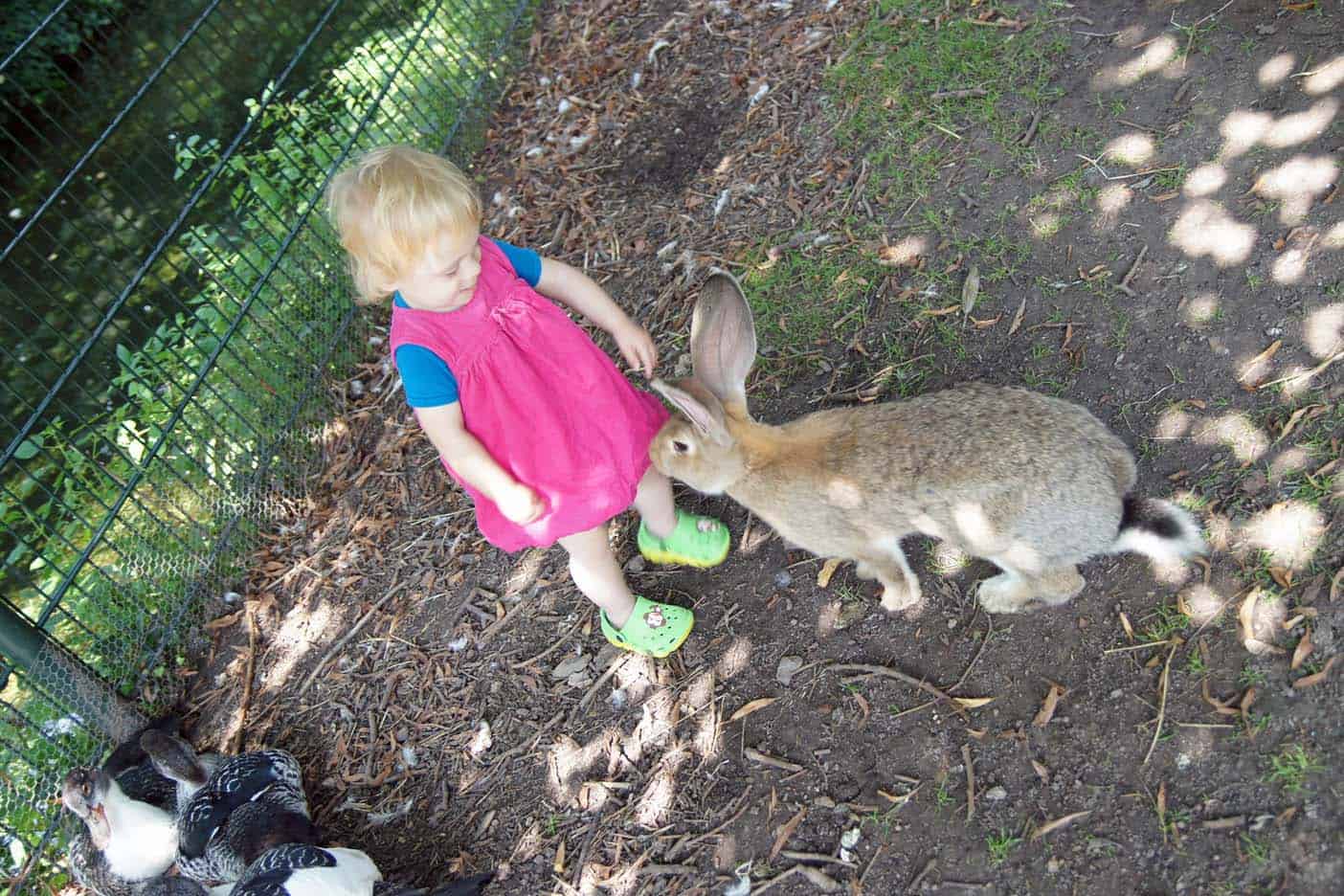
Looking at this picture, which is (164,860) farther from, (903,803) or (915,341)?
(915,341)

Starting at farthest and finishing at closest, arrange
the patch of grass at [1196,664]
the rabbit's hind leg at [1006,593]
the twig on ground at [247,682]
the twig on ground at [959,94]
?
the twig on ground at [959,94] < the twig on ground at [247,682] < the rabbit's hind leg at [1006,593] < the patch of grass at [1196,664]

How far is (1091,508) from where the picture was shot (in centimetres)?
325

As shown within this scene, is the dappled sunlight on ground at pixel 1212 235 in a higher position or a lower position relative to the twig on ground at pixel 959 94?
lower

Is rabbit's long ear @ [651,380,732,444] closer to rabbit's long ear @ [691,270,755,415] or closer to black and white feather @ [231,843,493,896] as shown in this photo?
rabbit's long ear @ [691,270,755,415]

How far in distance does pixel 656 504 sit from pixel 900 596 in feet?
3.70

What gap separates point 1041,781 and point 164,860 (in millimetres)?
4000

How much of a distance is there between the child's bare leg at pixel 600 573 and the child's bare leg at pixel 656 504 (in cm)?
7

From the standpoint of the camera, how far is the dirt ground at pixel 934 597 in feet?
10.4

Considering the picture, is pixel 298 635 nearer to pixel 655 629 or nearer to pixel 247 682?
pixel 247 682

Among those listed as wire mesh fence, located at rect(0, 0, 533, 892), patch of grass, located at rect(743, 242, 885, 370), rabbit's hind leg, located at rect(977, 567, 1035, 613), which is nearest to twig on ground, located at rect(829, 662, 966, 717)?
rabbit's hind leg, located at rect(977, 567, 1035, 613)

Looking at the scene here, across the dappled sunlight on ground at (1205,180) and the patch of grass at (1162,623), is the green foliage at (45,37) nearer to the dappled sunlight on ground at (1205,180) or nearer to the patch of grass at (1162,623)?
the dappled sunlight on ground at (1205,180)

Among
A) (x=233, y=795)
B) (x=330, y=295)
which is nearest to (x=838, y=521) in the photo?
(x=233, y=795)

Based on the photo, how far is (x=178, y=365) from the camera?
19.0 feet

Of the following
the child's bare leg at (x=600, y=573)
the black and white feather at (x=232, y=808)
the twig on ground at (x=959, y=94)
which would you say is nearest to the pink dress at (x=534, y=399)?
the child's bare leg at (x=600, y=573)
